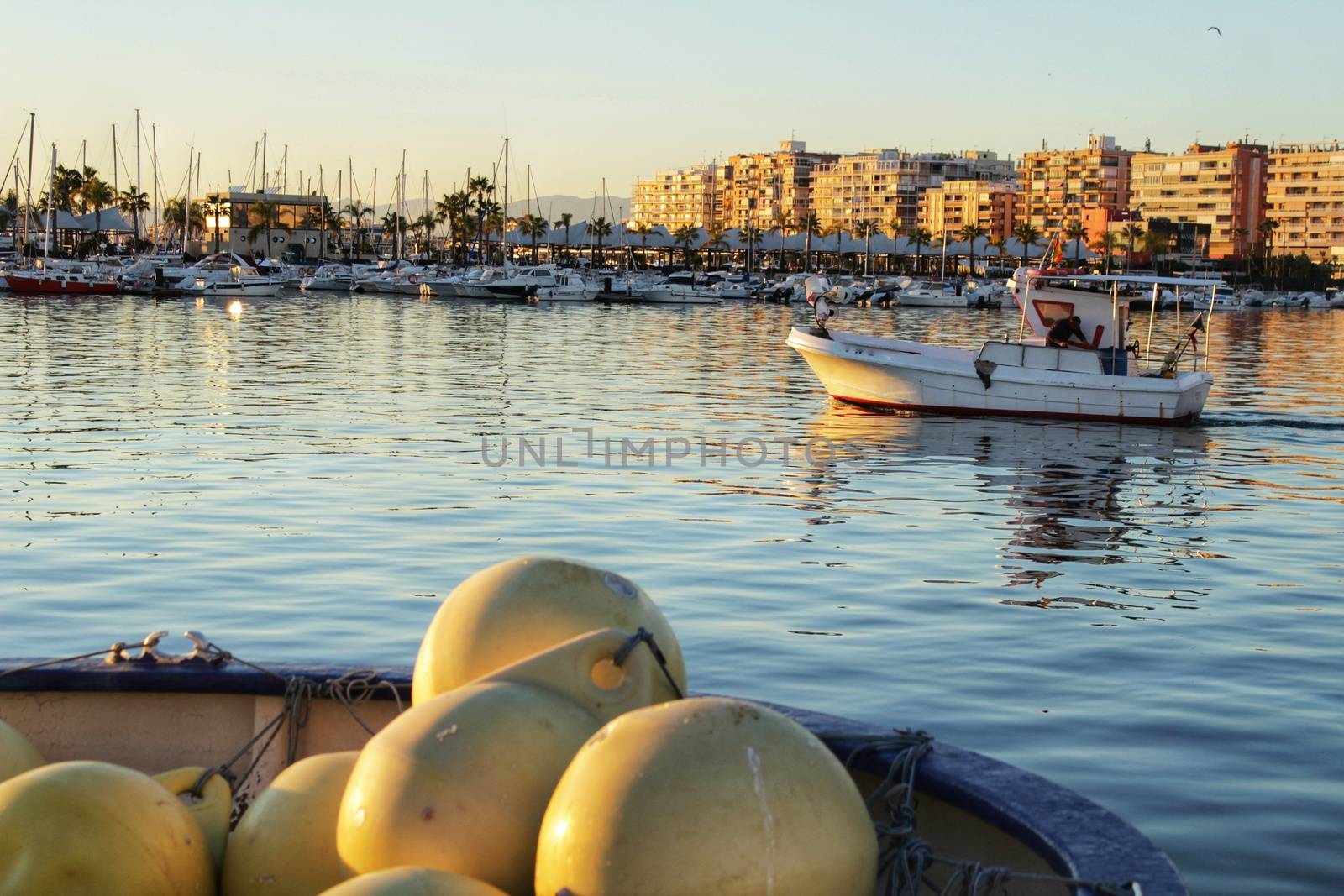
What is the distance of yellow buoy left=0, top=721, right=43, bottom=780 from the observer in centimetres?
484

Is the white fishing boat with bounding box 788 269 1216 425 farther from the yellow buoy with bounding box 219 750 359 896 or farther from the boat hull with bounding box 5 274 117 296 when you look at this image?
the boat hull with bounding box 5 274 117 296

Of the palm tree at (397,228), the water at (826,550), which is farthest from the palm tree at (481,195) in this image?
the water at (826,550)

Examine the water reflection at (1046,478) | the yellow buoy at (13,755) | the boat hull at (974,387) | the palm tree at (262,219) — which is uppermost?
the palm tree at (262,219)

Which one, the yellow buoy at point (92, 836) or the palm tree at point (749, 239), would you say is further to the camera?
the palm tree at point (749, 239)

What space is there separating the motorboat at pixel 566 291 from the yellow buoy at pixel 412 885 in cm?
11279

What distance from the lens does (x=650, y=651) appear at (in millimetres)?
4547

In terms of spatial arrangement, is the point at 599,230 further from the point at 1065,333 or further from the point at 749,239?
the point at 1065,333

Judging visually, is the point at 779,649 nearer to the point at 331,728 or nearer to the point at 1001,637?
the point at 1001,637

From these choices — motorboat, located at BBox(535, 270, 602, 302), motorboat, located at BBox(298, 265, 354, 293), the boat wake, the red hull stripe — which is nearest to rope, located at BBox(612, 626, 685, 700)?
the red hull stripe

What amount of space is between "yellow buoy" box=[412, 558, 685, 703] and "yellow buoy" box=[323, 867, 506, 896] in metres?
1.00

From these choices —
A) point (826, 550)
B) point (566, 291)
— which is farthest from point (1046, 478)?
point (566, 291)

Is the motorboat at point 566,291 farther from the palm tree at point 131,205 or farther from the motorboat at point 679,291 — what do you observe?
the palm tree at point 131,205

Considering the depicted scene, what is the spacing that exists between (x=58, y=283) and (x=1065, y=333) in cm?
8282

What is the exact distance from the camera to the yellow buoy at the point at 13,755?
4840 mm
